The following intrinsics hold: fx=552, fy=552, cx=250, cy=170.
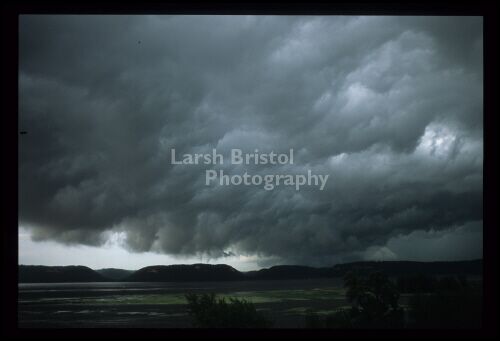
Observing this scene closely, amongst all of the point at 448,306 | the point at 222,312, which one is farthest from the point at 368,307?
the point at 222,312

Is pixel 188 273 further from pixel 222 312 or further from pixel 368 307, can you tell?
pixel 368 307

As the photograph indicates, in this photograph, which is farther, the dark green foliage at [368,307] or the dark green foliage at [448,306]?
the dark green foliage at [368,307]

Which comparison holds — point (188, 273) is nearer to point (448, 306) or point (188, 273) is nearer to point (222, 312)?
point (222, 312)

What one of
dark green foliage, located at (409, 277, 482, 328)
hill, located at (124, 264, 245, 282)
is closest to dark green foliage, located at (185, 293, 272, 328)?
hill, located at (124, 264, 245, 282)

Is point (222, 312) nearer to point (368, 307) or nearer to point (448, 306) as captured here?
point (368, 307)

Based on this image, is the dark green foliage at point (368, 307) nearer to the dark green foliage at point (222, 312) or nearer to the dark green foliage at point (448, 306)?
the dark green foliage at point (448, 306)

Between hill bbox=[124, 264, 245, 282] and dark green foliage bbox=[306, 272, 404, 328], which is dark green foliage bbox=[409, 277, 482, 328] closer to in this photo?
dark green foliage bbox=[306, 272, 404, 328]

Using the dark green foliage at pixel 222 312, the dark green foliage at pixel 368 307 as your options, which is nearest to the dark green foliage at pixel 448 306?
the dark green foliage at pixel 368 307

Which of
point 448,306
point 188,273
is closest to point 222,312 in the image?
point 188,273

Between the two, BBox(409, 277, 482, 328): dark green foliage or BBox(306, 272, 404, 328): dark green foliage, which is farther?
BBox(306, 272, 404, 328): dark green foliage
